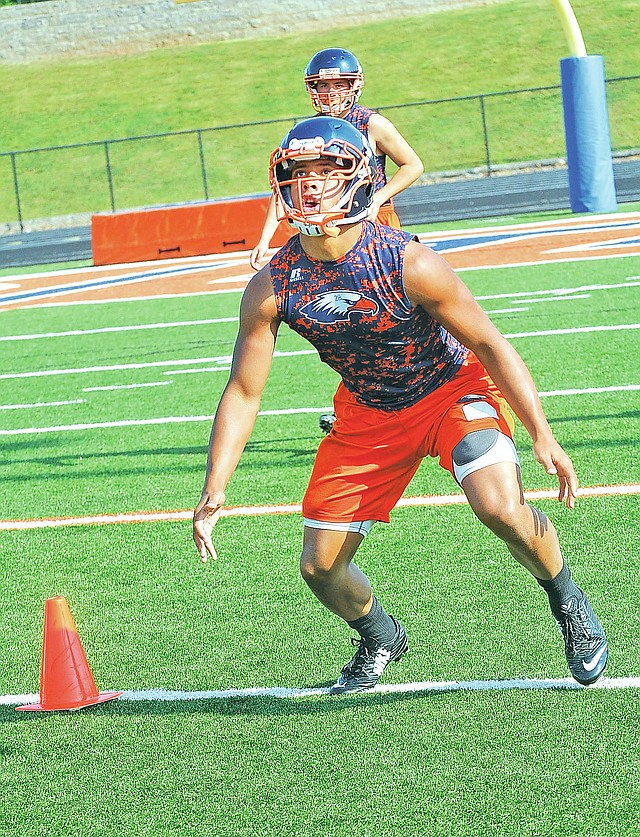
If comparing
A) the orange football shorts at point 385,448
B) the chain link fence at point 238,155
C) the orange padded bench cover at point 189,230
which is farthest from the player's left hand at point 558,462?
the chain link fence at point 238,155

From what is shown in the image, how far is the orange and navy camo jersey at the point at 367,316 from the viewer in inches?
155

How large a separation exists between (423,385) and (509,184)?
28.1 meters

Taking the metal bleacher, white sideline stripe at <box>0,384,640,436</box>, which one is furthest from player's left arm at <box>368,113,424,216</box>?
the metal bleacher

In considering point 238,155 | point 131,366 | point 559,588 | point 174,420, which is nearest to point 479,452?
point 559,588

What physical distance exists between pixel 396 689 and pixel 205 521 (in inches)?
40.2

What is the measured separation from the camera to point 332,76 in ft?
23.1

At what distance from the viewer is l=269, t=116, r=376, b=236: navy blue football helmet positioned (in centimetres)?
377

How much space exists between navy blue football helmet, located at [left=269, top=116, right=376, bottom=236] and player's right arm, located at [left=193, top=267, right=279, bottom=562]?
12.5 inches

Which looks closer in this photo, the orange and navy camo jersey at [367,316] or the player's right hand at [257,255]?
the orange and navy camo jersey at [367,316]

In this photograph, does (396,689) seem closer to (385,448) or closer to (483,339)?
(385,448)

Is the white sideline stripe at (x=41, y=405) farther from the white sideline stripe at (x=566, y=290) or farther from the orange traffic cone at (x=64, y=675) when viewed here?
the orange traffic cone at (x=64, y=675)

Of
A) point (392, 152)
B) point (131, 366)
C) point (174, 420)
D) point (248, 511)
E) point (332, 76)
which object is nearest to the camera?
point (248, 511)

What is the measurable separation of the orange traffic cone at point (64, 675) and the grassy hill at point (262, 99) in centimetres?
3586

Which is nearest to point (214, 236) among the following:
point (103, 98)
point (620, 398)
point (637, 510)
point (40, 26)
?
point (620, 398)
